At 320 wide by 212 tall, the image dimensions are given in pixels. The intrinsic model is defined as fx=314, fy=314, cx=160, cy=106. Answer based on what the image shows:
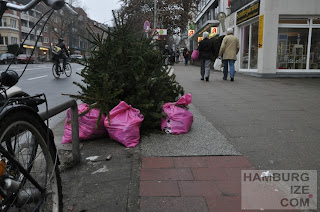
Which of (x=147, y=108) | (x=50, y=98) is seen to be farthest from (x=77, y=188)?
(x=50, y=98)

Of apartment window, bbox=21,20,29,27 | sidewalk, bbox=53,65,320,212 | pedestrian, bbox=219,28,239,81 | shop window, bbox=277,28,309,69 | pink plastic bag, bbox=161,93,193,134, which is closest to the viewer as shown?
sidewalk, bbox=53,65,320,212

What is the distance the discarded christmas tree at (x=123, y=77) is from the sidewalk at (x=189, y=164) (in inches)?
18.8

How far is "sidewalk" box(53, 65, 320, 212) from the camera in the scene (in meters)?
2.62

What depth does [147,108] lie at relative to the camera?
14.0ft

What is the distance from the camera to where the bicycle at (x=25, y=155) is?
5.56 feet

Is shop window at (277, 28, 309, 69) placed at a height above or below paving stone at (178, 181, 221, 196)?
above

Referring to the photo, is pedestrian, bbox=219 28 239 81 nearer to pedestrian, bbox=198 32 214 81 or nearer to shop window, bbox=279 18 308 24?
pedestrian, bbox=198 32 214 81

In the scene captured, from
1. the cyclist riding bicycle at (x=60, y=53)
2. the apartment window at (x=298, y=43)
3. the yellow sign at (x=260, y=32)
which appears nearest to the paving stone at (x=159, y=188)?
the yellow sign at (x=260, y=32)

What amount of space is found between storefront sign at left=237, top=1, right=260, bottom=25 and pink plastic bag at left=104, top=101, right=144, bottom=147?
1265cm

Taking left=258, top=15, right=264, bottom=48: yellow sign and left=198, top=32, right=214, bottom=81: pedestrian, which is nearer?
left=198, top=32, right=214, bottom=81: pedestrian

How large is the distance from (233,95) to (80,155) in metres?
5.86

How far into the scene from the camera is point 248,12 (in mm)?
16438

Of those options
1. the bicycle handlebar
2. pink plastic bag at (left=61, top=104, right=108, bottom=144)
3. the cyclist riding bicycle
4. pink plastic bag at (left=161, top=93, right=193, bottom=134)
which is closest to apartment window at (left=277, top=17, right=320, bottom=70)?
the cyclist riding bicycle

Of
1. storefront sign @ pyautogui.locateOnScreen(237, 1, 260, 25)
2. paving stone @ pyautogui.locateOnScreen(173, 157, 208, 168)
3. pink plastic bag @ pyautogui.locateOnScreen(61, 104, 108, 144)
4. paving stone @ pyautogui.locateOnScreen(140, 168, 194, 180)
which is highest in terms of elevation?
storefront sign @ pyautogui.locateOnScreen(237, 1, 260, 25)
